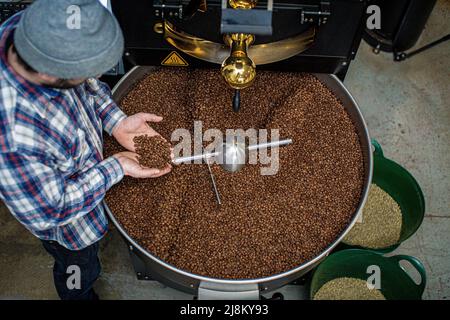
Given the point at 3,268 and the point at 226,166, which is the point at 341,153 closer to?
the point at 226,166

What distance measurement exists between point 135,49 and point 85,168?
17.9 inches

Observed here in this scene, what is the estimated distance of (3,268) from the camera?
2119 mm

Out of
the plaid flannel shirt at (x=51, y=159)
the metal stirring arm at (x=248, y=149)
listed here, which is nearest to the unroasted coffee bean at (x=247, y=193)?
the metal stirring arm at (x=248, y=149)

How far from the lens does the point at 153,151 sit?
153 cm

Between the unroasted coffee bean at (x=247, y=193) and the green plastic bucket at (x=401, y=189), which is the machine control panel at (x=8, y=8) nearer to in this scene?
the unroasted coffee bean at (x=247, y=193)

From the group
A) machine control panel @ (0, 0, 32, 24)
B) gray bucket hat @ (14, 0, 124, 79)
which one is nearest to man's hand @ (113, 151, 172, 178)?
gray bucket hat @ (14, 0, 124, 79)

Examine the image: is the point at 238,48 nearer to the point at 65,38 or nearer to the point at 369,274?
the point at 65,38

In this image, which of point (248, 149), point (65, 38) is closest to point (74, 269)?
point (248, 149)

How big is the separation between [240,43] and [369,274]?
1.21m

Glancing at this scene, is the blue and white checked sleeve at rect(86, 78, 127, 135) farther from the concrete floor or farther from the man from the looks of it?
the concrete floor
